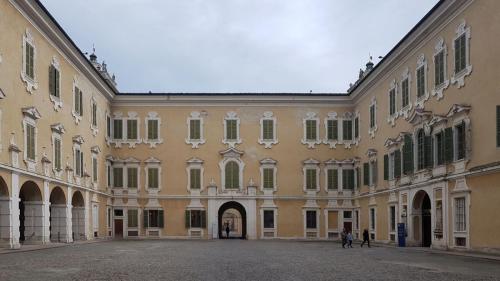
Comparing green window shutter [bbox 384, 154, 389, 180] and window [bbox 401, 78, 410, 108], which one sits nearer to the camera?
window [bbox 401, 78, 410, 108]

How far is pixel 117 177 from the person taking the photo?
50.0 m

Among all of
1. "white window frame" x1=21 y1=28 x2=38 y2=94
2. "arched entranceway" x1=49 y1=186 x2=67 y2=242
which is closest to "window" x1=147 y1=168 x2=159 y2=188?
"arched entranceway" x1=49 y1=186 x2=67 y2=242

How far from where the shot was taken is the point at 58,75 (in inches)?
1414

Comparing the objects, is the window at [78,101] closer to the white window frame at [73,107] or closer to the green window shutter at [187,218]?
the white window frame at [73,107]

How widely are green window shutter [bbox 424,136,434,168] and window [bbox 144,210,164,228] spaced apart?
76.9 ft

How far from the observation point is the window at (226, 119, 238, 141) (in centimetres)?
5053

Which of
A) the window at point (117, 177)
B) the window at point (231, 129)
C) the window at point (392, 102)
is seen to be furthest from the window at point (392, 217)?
the window at point (117, 177)

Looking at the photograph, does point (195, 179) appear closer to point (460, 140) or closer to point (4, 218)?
point (4, 218)

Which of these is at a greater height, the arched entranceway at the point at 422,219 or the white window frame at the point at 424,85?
the white window frame at the point at 424,85

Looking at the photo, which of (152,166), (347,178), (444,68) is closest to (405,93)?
(444,68)

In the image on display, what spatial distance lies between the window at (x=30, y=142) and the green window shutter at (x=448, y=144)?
19562mm

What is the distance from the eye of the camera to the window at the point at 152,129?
165 ft

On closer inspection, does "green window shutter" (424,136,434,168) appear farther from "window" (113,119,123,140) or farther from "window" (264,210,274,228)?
"window" (113,119,123,140)

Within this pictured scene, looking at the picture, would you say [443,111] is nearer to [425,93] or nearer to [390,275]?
[425,93]
